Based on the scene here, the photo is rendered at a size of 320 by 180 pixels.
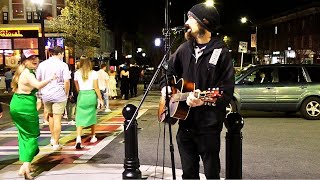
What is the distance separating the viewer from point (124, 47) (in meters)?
71.6

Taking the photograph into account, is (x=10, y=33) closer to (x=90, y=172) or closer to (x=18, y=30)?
(x=18, y=30)

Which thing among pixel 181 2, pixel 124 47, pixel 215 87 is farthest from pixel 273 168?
pixel 124 47

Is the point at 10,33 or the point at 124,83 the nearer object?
the point at 124,83

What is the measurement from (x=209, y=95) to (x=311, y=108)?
10.8 metres

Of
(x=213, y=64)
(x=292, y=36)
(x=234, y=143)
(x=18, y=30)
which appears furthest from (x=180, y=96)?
(x=292, y=36)

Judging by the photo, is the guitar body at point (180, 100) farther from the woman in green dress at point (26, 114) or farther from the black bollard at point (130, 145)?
the woman in green dress at point (26, 114)

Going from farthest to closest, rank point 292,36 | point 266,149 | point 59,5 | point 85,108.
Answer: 1. point 292,36
2. point 59,5
3. point 85,108
4. point 266,149

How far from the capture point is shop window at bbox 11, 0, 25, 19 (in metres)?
38.1

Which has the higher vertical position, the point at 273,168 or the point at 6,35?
the point at 6,35

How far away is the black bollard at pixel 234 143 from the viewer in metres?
4.87

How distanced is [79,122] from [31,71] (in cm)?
248

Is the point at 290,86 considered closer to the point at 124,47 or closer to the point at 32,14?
the point at 32,14

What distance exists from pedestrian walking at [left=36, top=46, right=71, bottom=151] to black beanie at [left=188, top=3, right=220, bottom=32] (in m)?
4.94

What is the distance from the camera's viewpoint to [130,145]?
5840 millimetres
